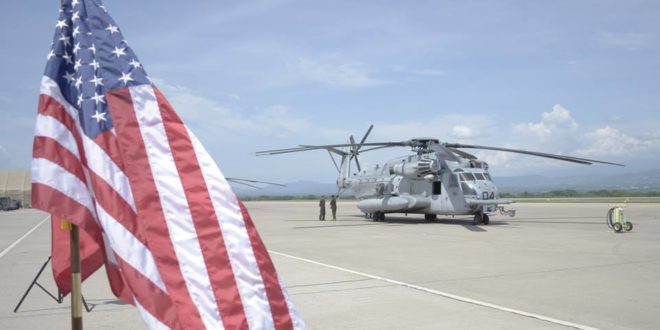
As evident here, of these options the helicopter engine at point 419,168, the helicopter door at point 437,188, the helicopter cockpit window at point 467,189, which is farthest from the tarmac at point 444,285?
the helicopter door at point 437,188

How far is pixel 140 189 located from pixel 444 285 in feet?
22.9

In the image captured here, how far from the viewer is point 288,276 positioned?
10.3 m

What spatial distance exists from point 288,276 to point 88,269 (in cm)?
685

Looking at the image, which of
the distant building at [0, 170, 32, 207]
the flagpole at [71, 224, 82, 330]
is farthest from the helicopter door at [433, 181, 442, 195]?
the distant building at [0, 170, 32, 207]

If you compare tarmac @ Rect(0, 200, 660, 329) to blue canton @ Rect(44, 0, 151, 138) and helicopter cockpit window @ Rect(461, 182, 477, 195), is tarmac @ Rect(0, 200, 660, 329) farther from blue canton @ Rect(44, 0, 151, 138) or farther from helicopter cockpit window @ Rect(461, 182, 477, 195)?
helicopter cockpit window @ Rect(461, 182, 477, 195)

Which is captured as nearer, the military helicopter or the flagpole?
the flagpole

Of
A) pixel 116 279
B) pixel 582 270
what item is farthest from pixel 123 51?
pixel 582 270

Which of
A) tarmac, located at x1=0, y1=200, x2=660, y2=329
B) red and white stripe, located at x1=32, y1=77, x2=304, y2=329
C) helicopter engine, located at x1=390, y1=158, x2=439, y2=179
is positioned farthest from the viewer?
helicopter engine, located at x1=390, y1=158, x2=439, y2=179

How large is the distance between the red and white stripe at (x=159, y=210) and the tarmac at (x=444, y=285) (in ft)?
11.9

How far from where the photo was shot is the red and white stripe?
2.97 m

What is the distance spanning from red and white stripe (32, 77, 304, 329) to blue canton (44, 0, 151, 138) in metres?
0.06

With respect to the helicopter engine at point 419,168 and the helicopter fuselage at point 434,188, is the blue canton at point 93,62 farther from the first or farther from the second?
the helicopter engine at point 419,168

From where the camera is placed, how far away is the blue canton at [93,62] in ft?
10.4

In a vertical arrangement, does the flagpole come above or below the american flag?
below
